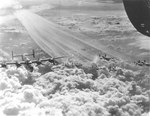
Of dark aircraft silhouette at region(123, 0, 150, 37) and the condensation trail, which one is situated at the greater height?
dark aircraft silhouette at region(123, 0, 150, 37)

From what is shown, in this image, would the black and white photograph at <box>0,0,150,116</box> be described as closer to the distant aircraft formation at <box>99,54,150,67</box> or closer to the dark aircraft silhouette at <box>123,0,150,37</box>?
the dark aircraft silhouette at <box>123,0,150,37</box>

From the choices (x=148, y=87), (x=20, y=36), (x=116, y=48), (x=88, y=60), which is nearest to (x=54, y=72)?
(x=88, y=60)

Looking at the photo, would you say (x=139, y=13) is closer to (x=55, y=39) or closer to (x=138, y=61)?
(x=138, y=61)

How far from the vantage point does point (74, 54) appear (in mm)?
38656

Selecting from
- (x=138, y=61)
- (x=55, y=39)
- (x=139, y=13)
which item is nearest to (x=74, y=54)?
(x=55, y=39)

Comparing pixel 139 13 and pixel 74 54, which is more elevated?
pixel 139 13

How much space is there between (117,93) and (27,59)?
56.9ft

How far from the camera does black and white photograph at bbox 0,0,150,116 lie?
2942cm

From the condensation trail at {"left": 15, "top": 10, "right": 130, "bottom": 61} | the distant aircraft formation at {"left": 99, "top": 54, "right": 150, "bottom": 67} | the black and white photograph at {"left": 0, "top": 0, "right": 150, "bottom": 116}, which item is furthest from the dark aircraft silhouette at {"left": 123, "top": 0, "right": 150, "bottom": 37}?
the condensation trail at {"left": 15, "top": 10, "right": 130, "bottom": 61}

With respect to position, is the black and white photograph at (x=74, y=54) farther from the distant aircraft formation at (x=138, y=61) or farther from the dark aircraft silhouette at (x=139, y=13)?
the distant aircraft formation at (x=138, y=61)

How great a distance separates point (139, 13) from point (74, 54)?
46.9ft

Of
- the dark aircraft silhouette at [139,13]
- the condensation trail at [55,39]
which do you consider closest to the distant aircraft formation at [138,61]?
the condensation trail at [55,39]

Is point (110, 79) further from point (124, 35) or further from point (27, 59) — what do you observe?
point (27, 59)

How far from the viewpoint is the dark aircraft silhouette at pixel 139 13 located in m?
27.5
